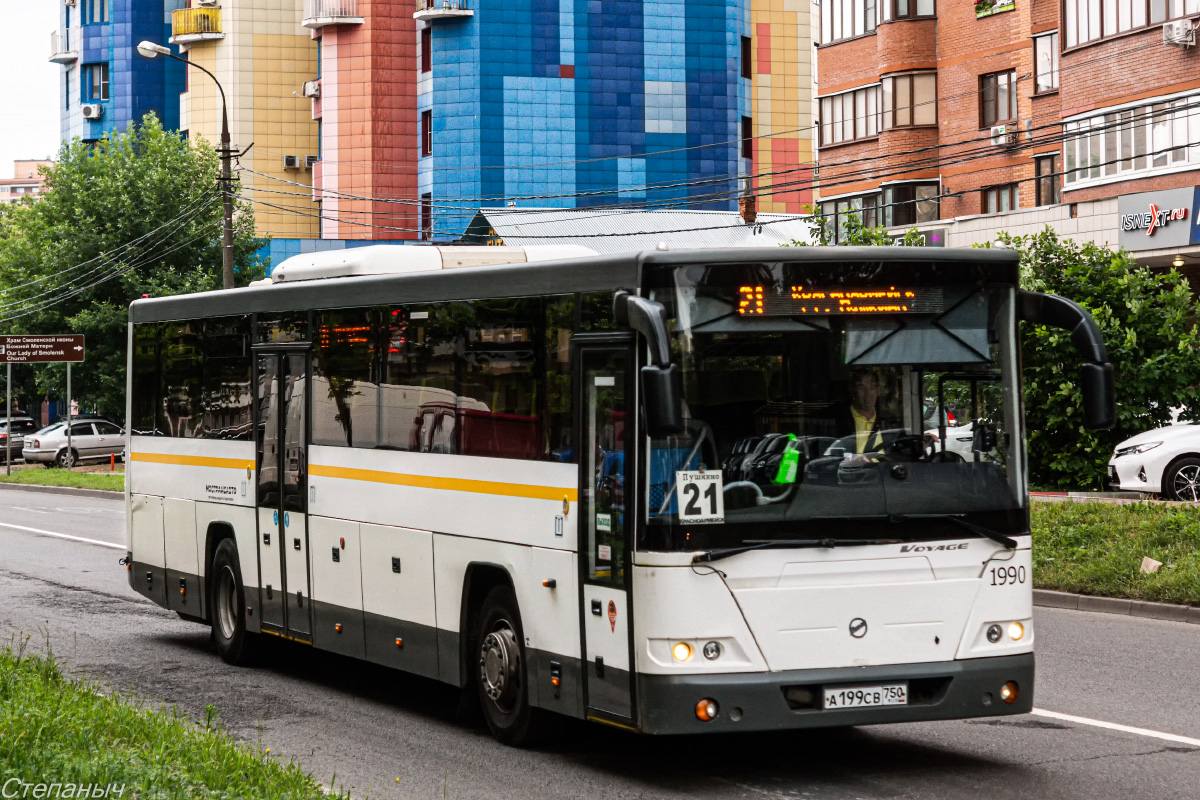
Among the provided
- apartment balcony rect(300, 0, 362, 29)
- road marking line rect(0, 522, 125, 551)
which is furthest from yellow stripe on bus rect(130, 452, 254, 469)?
apartment balcony rect(300, 0, 362, 29)

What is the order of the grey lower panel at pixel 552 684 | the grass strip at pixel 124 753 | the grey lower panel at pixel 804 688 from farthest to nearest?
the grey lower panel at pixel 552 684 → the grey lower panel at pixel 804 688 → the grass strip at pixel 124 753

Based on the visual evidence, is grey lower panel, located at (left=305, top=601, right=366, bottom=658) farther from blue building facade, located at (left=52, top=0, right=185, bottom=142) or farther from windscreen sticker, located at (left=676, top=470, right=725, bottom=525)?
blue building facade, located at (left=52, top=0, right=185, bottom=142)

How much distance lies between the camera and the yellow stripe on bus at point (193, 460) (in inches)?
497

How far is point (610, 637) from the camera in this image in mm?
8266

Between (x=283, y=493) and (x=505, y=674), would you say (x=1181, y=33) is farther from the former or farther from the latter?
(x=505, y=674)

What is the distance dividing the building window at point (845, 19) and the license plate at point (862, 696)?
46322 millimetres

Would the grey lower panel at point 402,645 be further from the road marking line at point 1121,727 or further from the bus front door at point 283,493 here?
the road marking line at point 1121,727

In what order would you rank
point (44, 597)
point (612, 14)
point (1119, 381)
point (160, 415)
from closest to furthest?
point (160, 415), point (44, 597), point (1119, 381), point (612, 14)

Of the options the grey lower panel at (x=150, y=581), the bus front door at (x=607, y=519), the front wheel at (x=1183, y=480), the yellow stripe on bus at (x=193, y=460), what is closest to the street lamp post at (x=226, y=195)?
the front wheel at (x=1183, y=480)

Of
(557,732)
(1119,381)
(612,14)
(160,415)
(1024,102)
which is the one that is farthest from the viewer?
(612,14)

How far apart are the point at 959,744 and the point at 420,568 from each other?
10.9 ft

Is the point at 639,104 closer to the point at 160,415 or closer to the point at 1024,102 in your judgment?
the point at 1024,102

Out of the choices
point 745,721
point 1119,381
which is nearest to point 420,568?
point 745,721

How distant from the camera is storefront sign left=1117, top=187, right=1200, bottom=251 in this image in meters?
35.0
